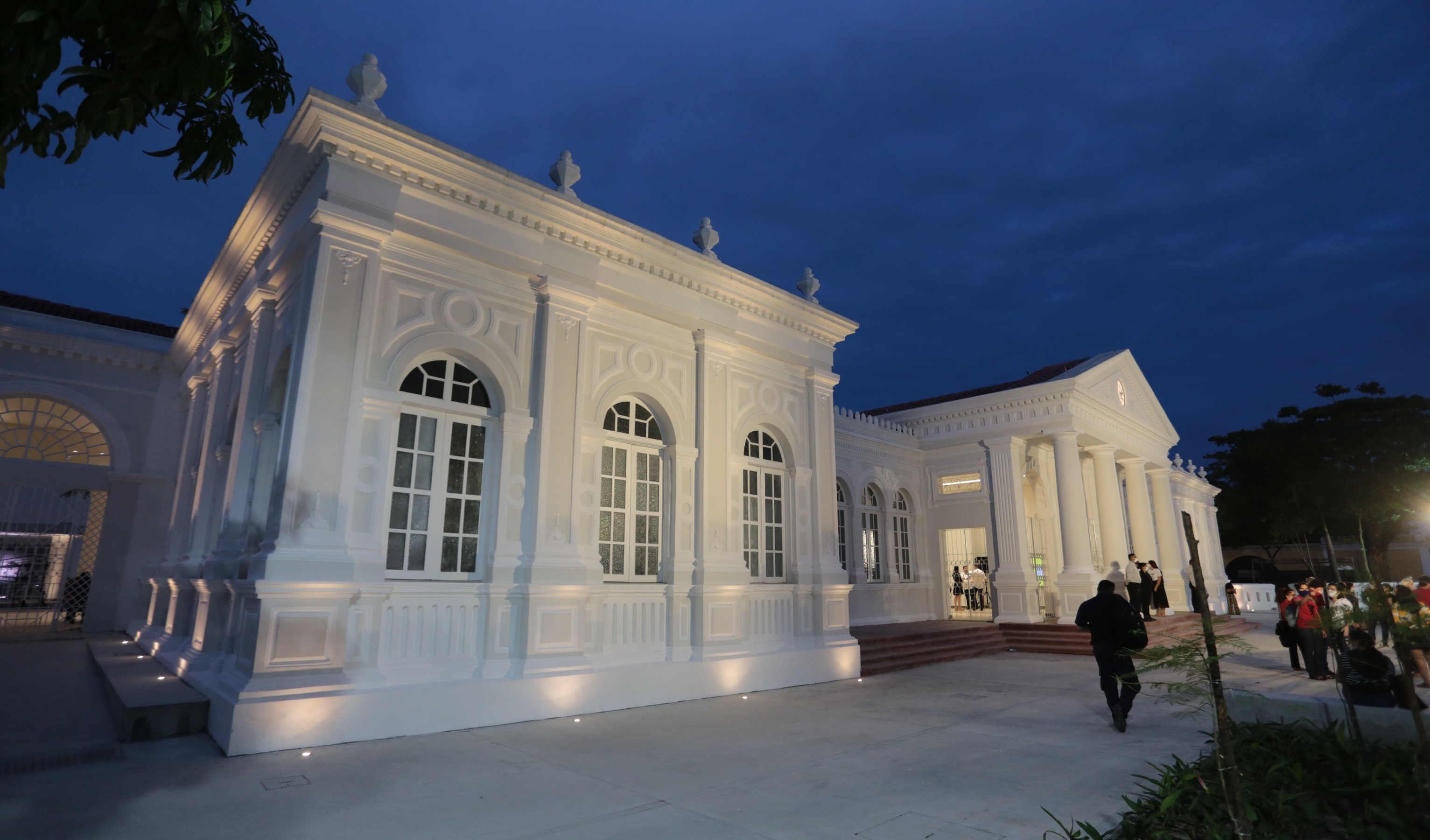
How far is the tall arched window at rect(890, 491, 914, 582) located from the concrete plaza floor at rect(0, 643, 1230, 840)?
8.81 metres

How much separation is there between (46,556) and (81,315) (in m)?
4.08

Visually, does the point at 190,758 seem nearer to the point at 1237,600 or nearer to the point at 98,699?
the point at 98,699

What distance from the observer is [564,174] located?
8203mm

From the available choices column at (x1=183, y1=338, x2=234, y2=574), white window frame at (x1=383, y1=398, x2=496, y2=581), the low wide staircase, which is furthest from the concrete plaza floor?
the low wide staircase

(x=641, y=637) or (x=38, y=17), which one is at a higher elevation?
(x=38, y=17)

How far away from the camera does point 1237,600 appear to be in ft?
78.5

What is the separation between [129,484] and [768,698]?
11159mm

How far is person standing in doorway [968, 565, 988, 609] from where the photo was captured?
18.7 m

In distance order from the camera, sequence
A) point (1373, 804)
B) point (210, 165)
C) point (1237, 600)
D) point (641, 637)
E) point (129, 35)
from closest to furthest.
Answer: point (129, 35)
point (210, 165)
point (1373, 804)
point (641, 637)
point (1237, 600)

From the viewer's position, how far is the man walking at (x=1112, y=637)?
21.0ft

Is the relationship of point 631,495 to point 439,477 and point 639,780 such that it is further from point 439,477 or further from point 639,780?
point 639,780

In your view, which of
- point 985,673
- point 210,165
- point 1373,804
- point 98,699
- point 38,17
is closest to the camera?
point 38,17

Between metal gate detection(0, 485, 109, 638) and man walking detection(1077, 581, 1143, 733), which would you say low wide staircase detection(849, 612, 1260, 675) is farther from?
metal gate detection(0, 485, 109, 638)

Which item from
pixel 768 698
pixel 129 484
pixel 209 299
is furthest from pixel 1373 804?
pixel 129 484
